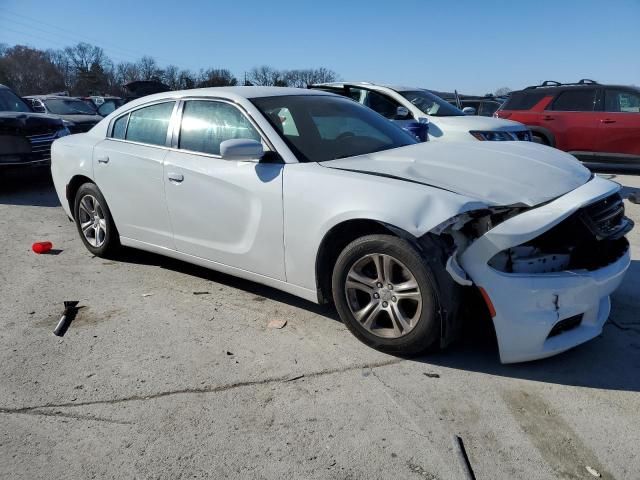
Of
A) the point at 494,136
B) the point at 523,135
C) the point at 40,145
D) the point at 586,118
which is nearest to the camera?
the point at 494,136

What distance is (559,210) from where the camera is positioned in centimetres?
287

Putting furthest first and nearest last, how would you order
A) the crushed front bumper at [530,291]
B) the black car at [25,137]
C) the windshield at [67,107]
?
the windshield at [67,107] < the black car at [25,137] < the crushed front bumper at [530,291]

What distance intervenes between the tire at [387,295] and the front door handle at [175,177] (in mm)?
1536

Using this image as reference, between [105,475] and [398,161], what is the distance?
7.91ft

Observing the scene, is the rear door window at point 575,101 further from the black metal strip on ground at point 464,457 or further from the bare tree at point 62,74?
the bare tree at point 62,74

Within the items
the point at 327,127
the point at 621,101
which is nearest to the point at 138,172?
the point at 327,127

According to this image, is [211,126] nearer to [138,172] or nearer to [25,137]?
[138,172]

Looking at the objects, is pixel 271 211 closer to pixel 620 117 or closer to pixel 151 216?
pixel 151 216

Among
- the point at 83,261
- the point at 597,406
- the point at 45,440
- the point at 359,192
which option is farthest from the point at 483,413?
the point at 83,261

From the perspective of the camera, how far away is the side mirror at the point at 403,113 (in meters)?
8.44

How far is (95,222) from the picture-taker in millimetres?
5168

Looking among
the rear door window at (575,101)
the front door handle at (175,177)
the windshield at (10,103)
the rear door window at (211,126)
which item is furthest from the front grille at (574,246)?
the windshield at (10,103)

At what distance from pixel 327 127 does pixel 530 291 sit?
1.99 meters

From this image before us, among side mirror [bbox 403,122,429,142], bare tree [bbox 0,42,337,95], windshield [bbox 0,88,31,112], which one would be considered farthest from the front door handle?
bare tree [bbox 0,42,337,95]
